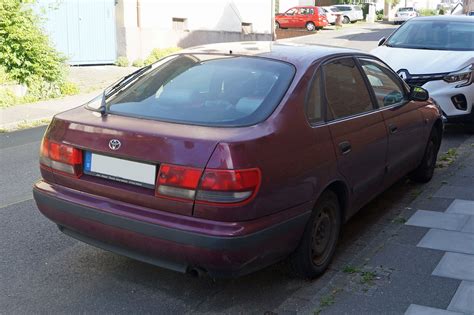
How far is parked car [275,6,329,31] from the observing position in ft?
132

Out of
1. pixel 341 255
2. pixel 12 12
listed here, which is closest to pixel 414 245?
pixel 341 255

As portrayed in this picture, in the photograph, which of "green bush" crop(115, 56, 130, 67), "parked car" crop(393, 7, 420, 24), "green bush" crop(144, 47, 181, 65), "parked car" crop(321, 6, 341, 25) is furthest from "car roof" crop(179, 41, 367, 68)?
"parked car" crop(393, 7, 420, 24)

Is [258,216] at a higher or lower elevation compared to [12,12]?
lower

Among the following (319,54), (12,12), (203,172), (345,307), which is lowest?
(345,307)

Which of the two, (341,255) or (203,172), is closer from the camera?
(203,172)

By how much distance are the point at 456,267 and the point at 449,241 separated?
1.60 feet

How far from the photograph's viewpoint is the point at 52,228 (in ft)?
15.6

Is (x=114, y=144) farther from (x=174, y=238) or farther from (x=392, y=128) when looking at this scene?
(x=392, y=128)

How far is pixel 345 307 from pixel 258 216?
850mm

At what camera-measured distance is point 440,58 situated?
8.18m

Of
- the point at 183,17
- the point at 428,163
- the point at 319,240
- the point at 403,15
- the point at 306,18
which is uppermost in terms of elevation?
the point at 403,15

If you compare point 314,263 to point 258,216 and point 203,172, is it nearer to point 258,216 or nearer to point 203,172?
point 258,216

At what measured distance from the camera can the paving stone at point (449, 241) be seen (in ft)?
14.0

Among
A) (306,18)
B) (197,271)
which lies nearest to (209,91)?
(197,271)
